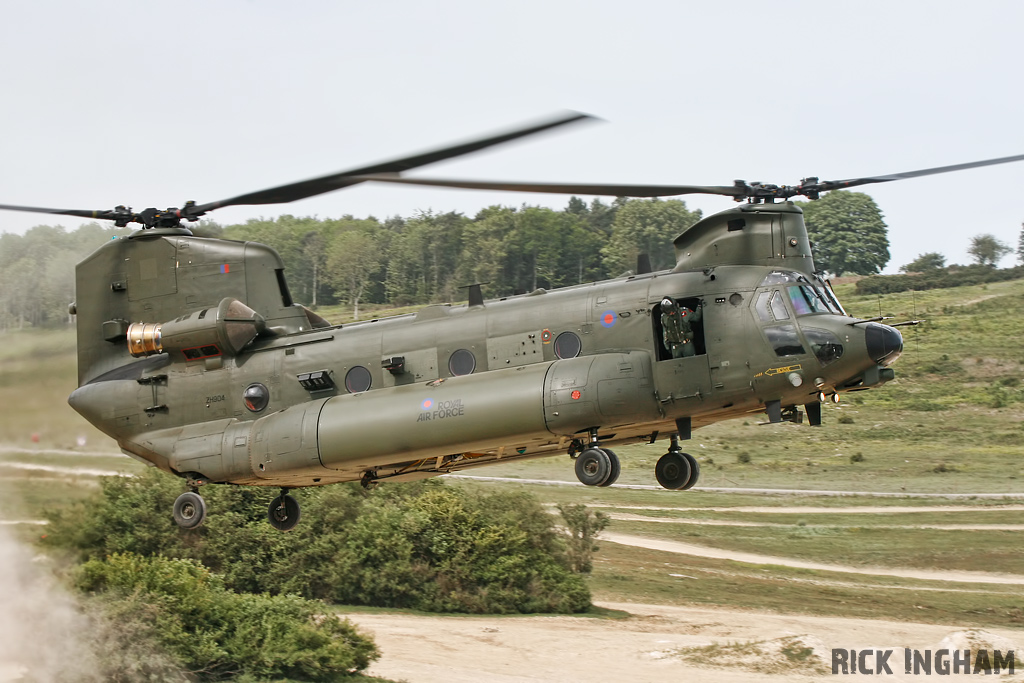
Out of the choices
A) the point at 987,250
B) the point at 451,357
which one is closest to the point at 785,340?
the point at 451,357

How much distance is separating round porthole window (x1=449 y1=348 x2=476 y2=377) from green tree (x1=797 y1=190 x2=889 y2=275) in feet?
191

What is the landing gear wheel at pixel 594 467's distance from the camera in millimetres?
13820

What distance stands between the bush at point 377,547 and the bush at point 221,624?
7.25m

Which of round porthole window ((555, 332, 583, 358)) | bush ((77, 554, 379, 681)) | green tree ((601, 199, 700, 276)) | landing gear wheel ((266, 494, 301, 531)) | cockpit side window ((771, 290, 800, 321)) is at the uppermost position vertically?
green tree ((601, 199, 700, 276))

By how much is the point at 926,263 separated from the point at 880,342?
77.5m

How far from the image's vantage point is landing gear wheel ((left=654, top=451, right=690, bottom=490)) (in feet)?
48.6

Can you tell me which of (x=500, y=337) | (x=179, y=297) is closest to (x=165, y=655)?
(x=179, y=297)

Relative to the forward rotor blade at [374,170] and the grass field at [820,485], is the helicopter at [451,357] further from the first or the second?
the grass field at [820,485]

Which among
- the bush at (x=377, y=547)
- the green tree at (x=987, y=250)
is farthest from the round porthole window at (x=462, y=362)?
the green tree at (x=987, y=250)

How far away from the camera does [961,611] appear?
33406 mm

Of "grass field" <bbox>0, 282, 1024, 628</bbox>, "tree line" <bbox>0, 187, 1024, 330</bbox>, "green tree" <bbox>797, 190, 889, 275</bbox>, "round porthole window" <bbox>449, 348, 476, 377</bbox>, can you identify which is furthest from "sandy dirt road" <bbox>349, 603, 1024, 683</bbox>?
"green tree" <bbox>797, 190, 889, 275</bbox>

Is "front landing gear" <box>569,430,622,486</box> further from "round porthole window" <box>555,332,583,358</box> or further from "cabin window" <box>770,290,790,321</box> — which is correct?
"cabin window" <box>770,290,790,321</box>

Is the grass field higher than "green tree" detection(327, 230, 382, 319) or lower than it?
lower

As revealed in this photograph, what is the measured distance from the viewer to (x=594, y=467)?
13.9 meters
